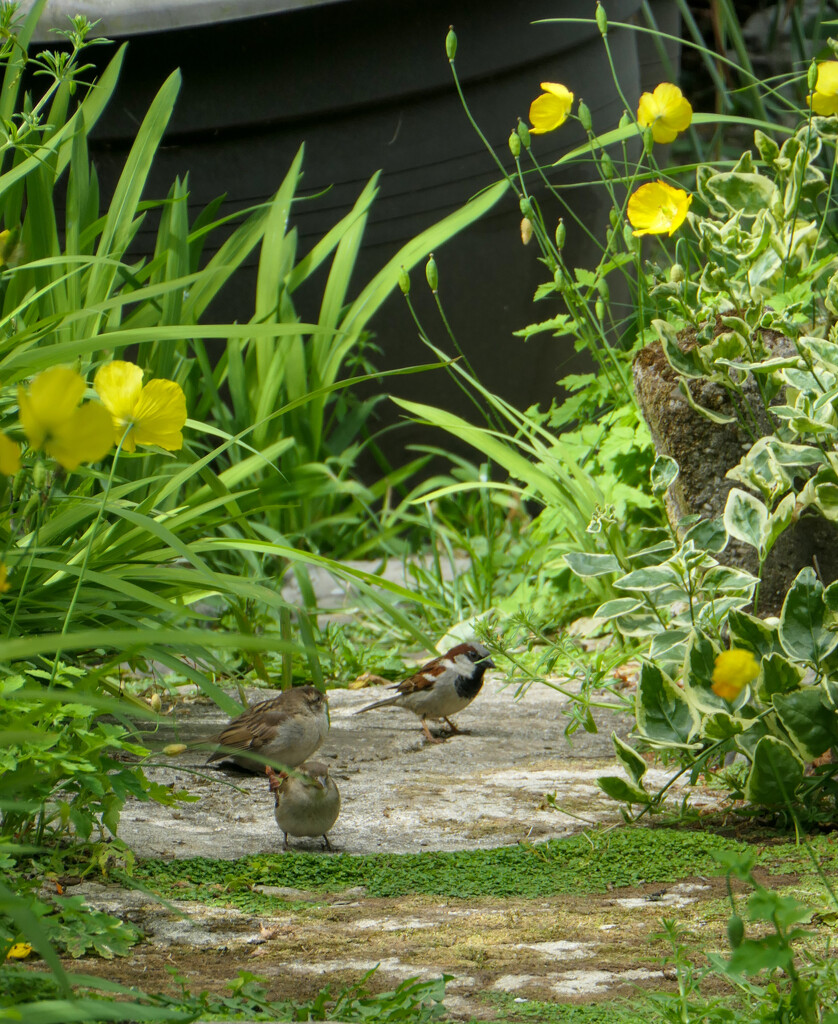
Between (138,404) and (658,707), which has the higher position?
(138,404)

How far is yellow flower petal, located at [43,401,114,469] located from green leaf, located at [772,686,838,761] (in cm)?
148

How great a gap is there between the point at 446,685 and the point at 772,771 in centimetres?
117

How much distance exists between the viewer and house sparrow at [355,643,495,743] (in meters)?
3.32

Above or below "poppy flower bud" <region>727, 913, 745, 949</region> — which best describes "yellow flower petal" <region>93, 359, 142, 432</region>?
above

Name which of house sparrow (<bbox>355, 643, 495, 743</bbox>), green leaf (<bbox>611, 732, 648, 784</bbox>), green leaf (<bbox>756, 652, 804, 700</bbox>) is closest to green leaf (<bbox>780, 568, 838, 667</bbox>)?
green leaf (<bbox>756, 652, 804, 700</bbox>)

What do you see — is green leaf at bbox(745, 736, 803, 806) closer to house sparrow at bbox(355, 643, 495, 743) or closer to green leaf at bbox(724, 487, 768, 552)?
green leaf at bbox(724, 487, 768, 552)

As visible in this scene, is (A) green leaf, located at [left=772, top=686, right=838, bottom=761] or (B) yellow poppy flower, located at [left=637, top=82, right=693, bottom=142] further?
(B) yellow poppy flower, located at [left=637, top=82, right=693, bottom=142]

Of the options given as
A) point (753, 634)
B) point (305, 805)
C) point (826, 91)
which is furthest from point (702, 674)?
point (826, 91)

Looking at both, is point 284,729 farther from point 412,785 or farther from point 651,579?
point 651,579

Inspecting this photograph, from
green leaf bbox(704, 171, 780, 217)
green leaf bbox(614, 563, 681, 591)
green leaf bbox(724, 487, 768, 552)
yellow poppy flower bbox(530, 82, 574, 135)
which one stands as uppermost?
yellow poppy flower bbox(530, 82, 574, 135)

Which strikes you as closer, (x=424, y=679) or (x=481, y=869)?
(x=481, y=869)

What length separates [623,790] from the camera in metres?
2.48

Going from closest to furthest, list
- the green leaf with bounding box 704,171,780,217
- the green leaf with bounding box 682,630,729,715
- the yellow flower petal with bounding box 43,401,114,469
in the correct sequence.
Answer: the yellow flower petal with bounding box 43,401,114,469 → the green leaf with bounding box 682,630,729,715 → the green leaf with bounding box 704,171,780,217

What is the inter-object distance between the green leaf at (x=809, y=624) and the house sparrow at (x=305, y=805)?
0.95 meters
